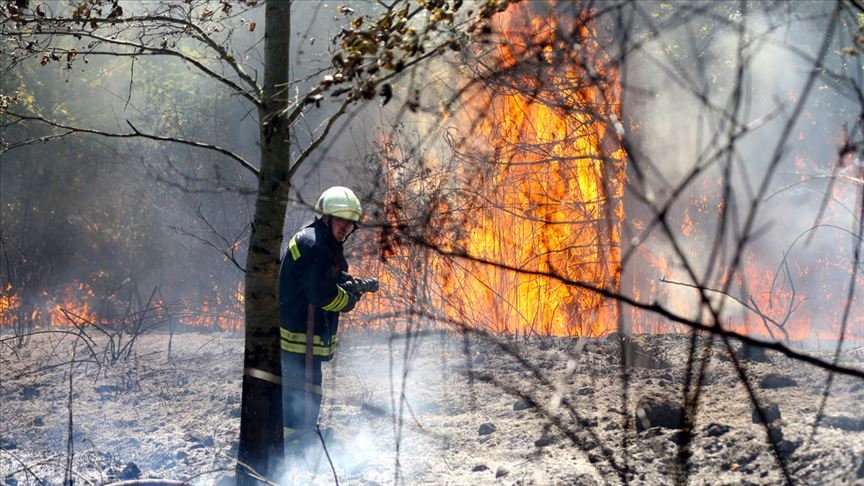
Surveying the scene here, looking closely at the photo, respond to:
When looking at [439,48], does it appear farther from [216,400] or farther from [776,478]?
[216,400]

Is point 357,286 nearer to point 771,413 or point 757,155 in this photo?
point 771,413

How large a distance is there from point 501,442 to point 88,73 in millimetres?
12708

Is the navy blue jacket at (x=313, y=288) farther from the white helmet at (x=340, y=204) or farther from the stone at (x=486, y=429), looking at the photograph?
the stone at (x=486, y=429)

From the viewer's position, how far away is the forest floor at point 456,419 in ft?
13.8

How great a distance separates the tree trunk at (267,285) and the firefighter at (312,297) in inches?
39.6

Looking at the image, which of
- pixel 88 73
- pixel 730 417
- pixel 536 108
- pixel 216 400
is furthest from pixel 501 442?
pixel 88 73

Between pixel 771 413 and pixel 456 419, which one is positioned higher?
pixel 771 413

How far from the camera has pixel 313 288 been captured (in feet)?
18.5

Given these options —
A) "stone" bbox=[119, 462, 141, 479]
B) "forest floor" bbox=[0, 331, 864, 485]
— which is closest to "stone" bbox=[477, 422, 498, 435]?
"forest floor" bbox=[0, 331, 864, 485]

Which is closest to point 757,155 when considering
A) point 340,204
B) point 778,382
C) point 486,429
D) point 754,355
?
point 754,355

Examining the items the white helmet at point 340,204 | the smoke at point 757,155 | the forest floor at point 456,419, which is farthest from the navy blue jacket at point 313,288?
the smoke at point 757,155

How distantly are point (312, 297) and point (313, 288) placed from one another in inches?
2.4

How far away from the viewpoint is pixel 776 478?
3.90m

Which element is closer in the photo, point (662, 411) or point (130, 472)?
point (662, 411)
